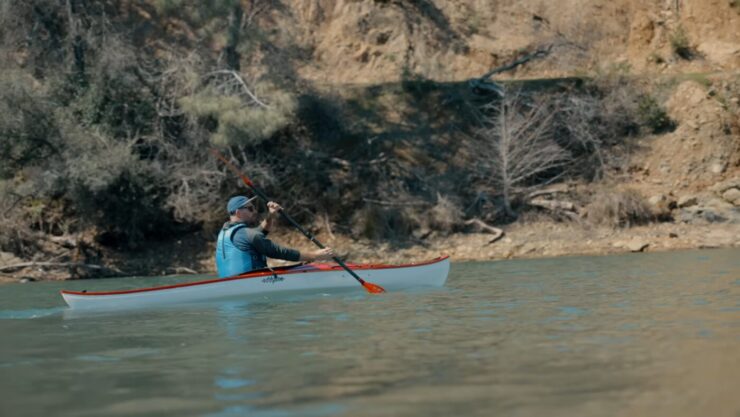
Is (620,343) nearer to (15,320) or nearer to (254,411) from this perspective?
(254,411)

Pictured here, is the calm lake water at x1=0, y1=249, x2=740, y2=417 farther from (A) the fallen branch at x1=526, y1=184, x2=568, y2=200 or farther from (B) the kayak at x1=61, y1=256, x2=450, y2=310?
(A) the fallen branch at x1=526, y1=184, x2=568, y2=200

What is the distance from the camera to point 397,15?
25.9 meters

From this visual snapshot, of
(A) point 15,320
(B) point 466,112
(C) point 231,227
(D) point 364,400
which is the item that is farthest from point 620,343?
(B) point 466,112

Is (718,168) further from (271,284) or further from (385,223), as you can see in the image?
(271,284)

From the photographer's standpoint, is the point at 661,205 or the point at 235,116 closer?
the point at 235,116

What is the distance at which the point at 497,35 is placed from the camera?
85.5 ft

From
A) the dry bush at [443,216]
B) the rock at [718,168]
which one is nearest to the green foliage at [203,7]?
the dry bush at [443,216]

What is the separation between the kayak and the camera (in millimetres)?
10383

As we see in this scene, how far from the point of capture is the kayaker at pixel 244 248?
10.8 metres

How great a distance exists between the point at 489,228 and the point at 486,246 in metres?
0.70

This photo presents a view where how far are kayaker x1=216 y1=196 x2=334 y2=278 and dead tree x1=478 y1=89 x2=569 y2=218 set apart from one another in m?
9.23

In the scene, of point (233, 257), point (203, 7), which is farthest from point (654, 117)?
point (233, 257)

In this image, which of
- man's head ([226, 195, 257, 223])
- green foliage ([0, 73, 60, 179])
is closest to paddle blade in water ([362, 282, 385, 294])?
man's head ([226, 195, 257, 223])

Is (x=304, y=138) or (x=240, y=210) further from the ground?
(x=304, y=138)
